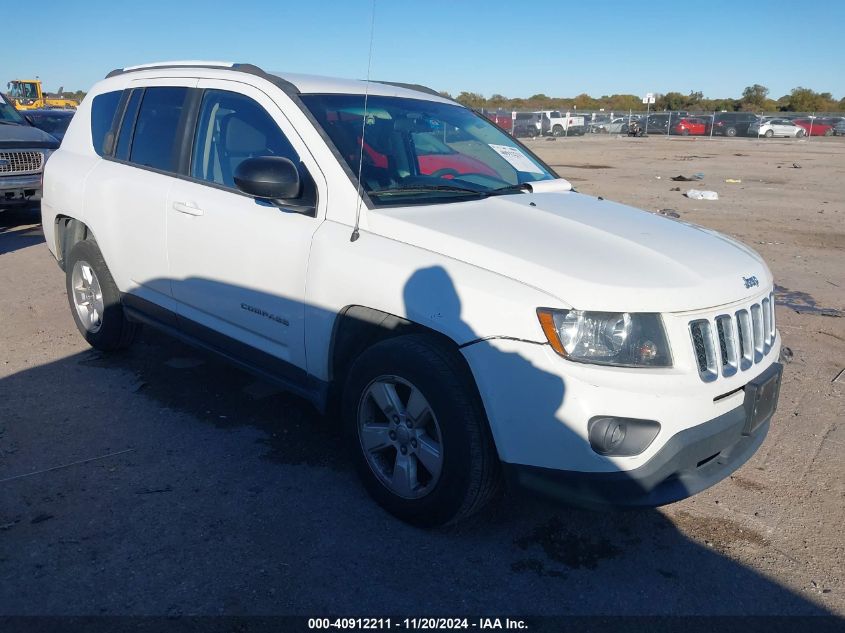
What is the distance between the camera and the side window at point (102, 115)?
5309 millimetres

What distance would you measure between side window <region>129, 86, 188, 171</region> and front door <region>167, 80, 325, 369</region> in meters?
0.26

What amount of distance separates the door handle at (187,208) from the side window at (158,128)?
31 centimetres

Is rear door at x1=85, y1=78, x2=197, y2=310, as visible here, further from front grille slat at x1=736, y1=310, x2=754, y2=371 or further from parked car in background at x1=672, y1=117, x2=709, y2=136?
parked car in background at x1=672, y1=117, x2=709, y2=136

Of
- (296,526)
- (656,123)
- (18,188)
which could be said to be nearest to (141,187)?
(296,526)

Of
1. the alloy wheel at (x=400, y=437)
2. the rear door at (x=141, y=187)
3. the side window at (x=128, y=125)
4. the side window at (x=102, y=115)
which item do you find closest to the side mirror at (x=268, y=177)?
the alloy wheel at (x=400, y=437)

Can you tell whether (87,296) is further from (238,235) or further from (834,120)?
(834,120)

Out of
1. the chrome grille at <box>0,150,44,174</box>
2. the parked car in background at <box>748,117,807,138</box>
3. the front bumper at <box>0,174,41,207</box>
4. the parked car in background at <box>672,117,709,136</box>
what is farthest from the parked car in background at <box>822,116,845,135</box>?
the front bumper at <box>0,174,41,207</box>

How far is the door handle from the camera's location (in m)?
4.20

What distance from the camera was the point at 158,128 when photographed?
4777 mm

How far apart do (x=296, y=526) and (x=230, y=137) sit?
224 centimetres

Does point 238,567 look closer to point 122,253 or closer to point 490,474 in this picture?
point 490,474

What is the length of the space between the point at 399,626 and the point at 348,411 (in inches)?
42.1

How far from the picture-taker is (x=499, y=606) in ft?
9.41

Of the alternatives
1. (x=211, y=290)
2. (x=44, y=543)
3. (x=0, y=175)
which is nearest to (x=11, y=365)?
(x=211, y=290)
